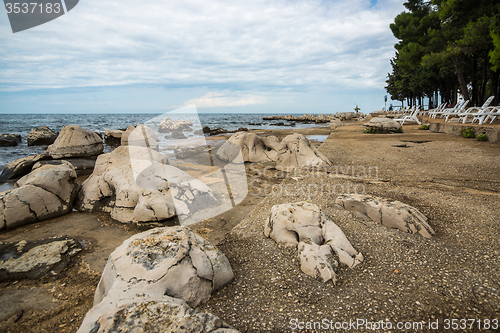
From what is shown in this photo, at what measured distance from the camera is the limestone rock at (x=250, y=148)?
29.9ft

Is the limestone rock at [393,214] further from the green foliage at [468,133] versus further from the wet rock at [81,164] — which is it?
the green foliage at [468,133]

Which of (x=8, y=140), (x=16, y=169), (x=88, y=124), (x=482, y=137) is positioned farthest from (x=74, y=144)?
(x=88, y=124)

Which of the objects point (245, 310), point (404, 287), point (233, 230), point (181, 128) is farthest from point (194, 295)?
point (181, 128)

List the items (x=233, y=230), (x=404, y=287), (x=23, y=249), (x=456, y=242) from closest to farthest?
(x=404, y=287) → (x=456, y=242) → (x=23, y=249) → (x=233, y=230)

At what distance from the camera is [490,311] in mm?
2010

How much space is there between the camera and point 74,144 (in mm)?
10586

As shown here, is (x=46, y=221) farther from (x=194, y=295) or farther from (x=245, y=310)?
(x=245, y=310)

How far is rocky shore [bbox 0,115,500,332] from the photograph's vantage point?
2.12 metres

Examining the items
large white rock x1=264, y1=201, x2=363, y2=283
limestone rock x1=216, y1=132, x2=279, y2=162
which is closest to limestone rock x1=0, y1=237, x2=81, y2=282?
large white rock x1=264, y1=201, x2=363, y2=283

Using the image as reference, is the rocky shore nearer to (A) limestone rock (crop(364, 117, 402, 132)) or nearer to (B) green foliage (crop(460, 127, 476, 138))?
(B) green foliage (crop(460, 127, 476, 138))

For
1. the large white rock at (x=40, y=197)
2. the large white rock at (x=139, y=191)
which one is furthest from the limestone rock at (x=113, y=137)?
the large white rock at (x=40, y=197)

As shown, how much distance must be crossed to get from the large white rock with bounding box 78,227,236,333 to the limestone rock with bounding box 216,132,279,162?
6.57 metres

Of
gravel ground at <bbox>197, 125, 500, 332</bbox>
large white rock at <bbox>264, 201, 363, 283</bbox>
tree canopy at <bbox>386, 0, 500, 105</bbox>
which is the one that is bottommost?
gravel ground at <bbox>197, 125, 500, 332</bbox>

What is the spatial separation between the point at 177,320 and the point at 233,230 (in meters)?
2.07
